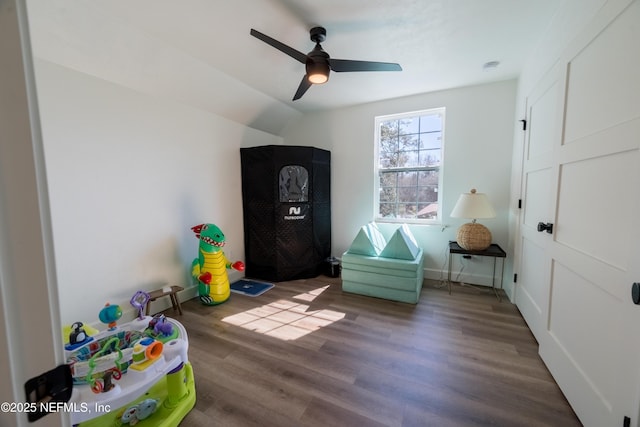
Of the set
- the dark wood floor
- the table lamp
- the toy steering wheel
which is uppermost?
the table lamp

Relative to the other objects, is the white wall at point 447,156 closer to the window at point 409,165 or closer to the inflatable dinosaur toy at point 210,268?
the window at point 409,165

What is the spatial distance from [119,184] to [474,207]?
11.9 feet

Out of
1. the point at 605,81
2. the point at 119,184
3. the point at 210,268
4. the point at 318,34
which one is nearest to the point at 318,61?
the point at 318,34

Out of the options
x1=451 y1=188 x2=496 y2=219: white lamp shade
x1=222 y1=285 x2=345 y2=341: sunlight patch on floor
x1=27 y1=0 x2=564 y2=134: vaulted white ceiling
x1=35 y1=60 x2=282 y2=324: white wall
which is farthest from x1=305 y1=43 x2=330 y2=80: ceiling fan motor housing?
x1=222 y1=285 x2=345 y2=341: sunlight patch on floor

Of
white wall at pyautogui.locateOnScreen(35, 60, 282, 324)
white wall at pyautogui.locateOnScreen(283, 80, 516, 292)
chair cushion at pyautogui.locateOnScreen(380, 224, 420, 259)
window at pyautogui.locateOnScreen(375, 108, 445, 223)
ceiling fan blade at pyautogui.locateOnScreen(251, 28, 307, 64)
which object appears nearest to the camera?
ceiling fan blade at pyautogui.locateOnScreen(251, 28, 307, 64)

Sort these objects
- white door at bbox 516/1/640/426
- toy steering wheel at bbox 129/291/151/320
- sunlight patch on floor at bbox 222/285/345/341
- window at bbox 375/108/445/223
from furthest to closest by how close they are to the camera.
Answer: window at bbox 375/108/445/223 < sunlight patch on floor at bbox 222/285/345/341 < toy steering wheel at bbox 129/291/151/320 < white door at bbox 516/1/640/426

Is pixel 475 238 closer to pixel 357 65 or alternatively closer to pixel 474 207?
pixel 474 207

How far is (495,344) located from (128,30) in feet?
12.8

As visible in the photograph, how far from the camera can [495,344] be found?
199cm

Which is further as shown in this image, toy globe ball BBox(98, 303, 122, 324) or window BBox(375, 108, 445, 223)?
window BBox(375, 108, 445, 223)

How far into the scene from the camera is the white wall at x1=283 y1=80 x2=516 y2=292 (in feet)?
9.60

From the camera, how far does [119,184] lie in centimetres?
222

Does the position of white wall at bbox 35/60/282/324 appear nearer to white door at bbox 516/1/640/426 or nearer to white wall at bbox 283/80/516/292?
white wall at bbox 283/80/516/292

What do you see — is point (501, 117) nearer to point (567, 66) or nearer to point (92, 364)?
point (567, 66)
